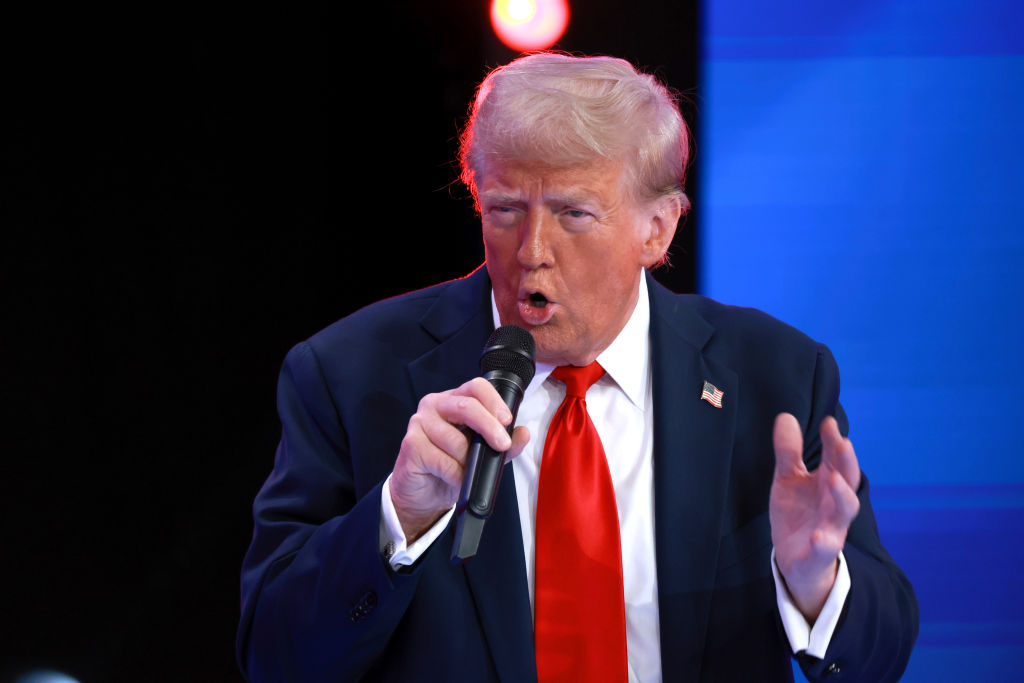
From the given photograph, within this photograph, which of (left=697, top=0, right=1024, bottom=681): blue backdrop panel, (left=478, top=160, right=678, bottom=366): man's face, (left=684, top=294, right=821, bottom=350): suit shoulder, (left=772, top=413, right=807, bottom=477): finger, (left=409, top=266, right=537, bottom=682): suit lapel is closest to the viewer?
(left=772, top=413, right=807, bottom=477): finger

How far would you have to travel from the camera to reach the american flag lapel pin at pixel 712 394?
1.68 metres

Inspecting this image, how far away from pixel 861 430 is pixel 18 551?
2710mm

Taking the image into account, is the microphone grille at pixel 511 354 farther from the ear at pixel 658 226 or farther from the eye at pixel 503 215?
the ear at pixel 658 226

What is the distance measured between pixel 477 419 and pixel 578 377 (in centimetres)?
58

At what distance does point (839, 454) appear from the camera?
123cm

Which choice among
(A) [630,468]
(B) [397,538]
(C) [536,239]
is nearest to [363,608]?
(B) [397,538]

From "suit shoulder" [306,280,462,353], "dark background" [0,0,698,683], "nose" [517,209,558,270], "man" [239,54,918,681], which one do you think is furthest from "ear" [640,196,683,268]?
"dark background" [0,0,698,683]

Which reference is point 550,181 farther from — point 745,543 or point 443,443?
point 745,543

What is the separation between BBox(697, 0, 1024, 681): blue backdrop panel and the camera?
2410mm

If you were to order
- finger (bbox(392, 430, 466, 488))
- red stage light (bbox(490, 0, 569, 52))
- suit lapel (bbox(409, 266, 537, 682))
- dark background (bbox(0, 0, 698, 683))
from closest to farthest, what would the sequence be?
finger (bbox(392, 430, 466, 488)), suit lapel (bbox(409, 266, 537, 682)), red stage light (bbox(490, 0, 569, 52)), dark background (bbox(0, 0, 698, 683))

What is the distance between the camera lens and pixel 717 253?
2492mm

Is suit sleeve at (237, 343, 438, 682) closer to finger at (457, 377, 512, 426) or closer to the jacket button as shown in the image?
the jacket button

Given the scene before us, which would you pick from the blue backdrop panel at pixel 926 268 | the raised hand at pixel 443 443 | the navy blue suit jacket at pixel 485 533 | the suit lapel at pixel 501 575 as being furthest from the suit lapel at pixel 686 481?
the blue backdrop panel at pixel 926 268

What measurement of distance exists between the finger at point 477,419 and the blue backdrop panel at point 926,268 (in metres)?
1.58
